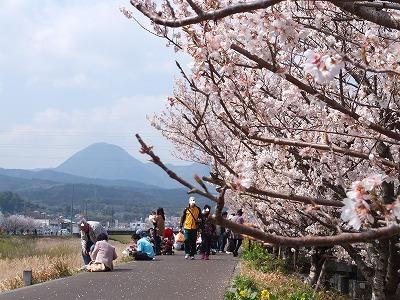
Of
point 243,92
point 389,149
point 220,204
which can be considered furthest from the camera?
Answer: point 389,149

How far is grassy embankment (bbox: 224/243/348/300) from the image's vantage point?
8.66 metres

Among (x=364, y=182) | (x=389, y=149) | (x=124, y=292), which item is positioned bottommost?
(x=124, y=292)

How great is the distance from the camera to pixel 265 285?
10.6 meters

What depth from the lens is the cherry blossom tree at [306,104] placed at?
3055mm

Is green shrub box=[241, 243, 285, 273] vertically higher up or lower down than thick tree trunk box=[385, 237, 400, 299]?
lower down

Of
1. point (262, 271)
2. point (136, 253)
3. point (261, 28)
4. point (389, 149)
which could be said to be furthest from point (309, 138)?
point (136, 253)

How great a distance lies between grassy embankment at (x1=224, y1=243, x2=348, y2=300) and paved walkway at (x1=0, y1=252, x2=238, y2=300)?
0.37m

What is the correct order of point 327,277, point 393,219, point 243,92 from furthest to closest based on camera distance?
point 327,277 < point 243,92 < point 393,219

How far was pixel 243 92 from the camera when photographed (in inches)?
249

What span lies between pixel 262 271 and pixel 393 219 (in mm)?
11097

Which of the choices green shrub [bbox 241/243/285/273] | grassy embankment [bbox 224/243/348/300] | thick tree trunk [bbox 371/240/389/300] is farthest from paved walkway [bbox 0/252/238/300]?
thick tree trunk [bbox 371/240/389/300]

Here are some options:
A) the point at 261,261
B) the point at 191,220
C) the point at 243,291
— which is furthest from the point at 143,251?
the point at 243,291

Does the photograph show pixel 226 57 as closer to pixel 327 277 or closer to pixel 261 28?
pixel 261 28

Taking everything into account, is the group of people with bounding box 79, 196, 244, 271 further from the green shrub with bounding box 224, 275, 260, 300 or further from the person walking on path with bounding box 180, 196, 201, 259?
the green shrub with bounding box 224, 275, 260, 300
